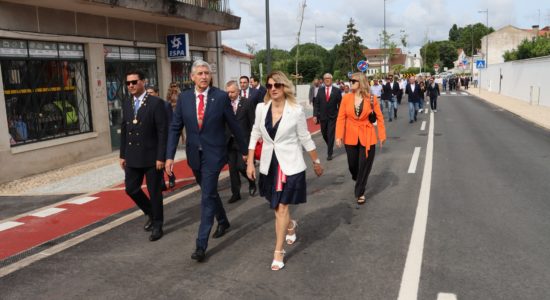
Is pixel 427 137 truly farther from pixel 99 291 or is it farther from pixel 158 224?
pixel 99 291

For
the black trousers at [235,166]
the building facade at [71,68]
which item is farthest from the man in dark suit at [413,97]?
the black trousers at [235,166]

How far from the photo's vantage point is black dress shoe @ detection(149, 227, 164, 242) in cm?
543

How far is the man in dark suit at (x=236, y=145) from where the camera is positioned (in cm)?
726

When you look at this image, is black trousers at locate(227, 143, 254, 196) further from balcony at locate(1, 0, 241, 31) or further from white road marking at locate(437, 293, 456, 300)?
balcony at locate(1, 0, 241, 31)

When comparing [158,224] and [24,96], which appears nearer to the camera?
[158,224]

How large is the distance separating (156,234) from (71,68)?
7.35 metres

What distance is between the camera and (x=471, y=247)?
4910 mm

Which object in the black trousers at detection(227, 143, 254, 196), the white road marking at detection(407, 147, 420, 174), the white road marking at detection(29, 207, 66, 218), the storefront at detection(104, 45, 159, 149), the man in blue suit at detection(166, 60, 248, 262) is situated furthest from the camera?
the storefront at detection(104, 45, 159, 149)

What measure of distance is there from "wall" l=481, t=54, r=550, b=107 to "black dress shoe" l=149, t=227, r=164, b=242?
26.1 m

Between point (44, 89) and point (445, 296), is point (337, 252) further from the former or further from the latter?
point (44, 89)

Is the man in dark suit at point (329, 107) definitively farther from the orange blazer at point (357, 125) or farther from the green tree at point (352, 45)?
the green tree at point (352, 45)

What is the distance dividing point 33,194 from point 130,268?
4.66 metres

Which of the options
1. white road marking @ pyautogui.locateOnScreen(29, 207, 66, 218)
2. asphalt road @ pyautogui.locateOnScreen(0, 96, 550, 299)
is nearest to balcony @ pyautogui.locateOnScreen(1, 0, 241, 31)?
white road marking @ pyautogui.locateOnScreen(29, 207, 66, 218)

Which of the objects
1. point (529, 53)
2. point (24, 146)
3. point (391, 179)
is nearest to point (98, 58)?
point (24, 146)
